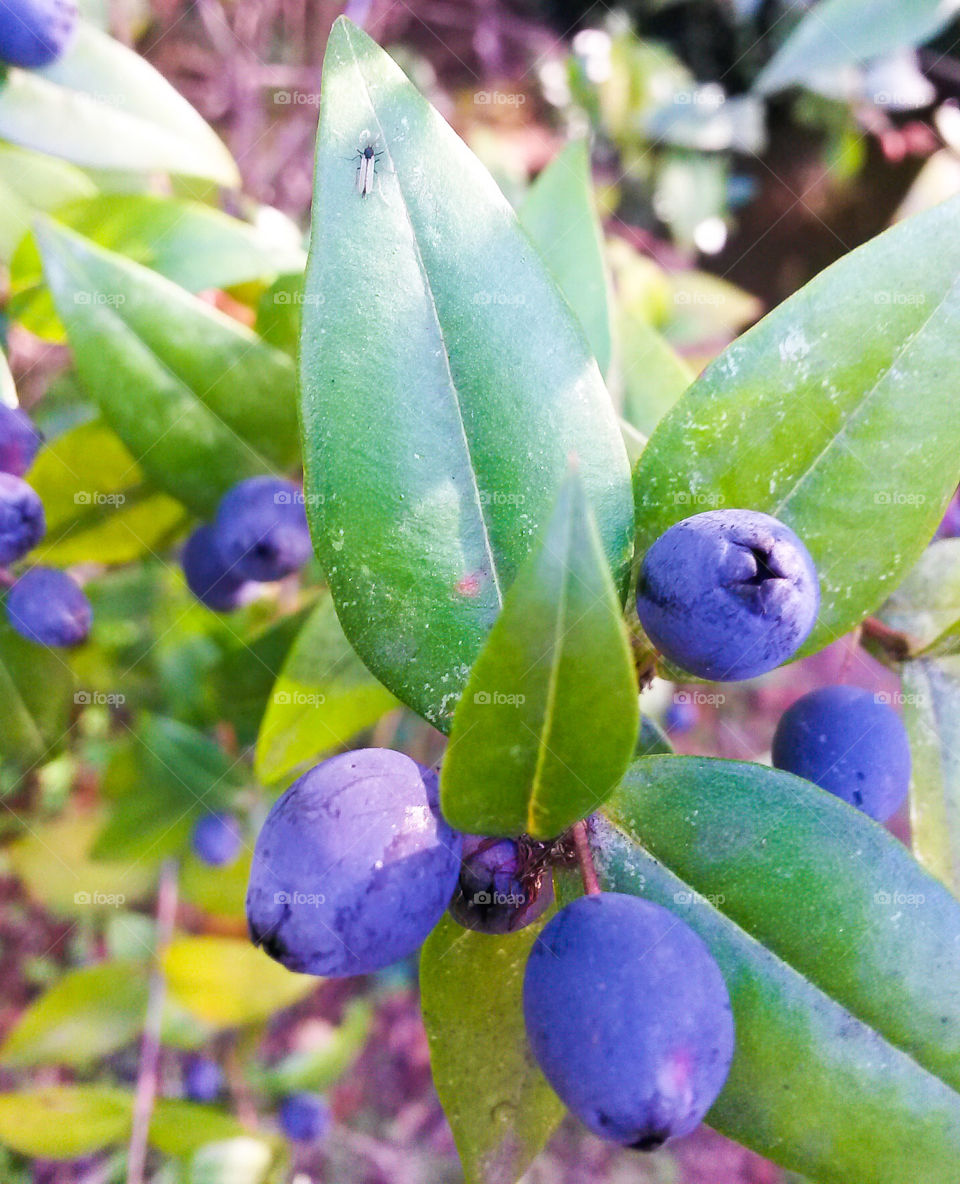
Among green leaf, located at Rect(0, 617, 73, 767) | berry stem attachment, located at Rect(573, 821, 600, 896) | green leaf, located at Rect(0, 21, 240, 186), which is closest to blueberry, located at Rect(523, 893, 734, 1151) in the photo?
berry stem attachment, located at Rect(573, 821, 600, 896)

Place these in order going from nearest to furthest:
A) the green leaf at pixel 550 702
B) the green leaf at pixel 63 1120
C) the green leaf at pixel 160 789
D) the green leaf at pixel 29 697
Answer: the green leaf at pixel 550 702
the green leaf at pixel 29 697
the green leaf at pixel 63 1120
the green leaf at pixel 160 789

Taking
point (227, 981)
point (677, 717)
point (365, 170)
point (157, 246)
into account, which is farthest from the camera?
point (677, 717)

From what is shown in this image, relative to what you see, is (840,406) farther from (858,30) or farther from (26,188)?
(858,30)

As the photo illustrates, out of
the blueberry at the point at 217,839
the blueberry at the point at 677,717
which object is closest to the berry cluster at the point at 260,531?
the blueberry at the point at 217,839

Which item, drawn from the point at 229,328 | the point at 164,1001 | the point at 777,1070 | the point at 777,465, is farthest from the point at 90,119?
the point at 164,1001

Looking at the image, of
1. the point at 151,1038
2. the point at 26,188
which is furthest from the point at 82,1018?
the point at 26,188

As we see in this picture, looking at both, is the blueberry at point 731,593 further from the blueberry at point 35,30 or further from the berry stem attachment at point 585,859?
the blueberry at point 35,30
